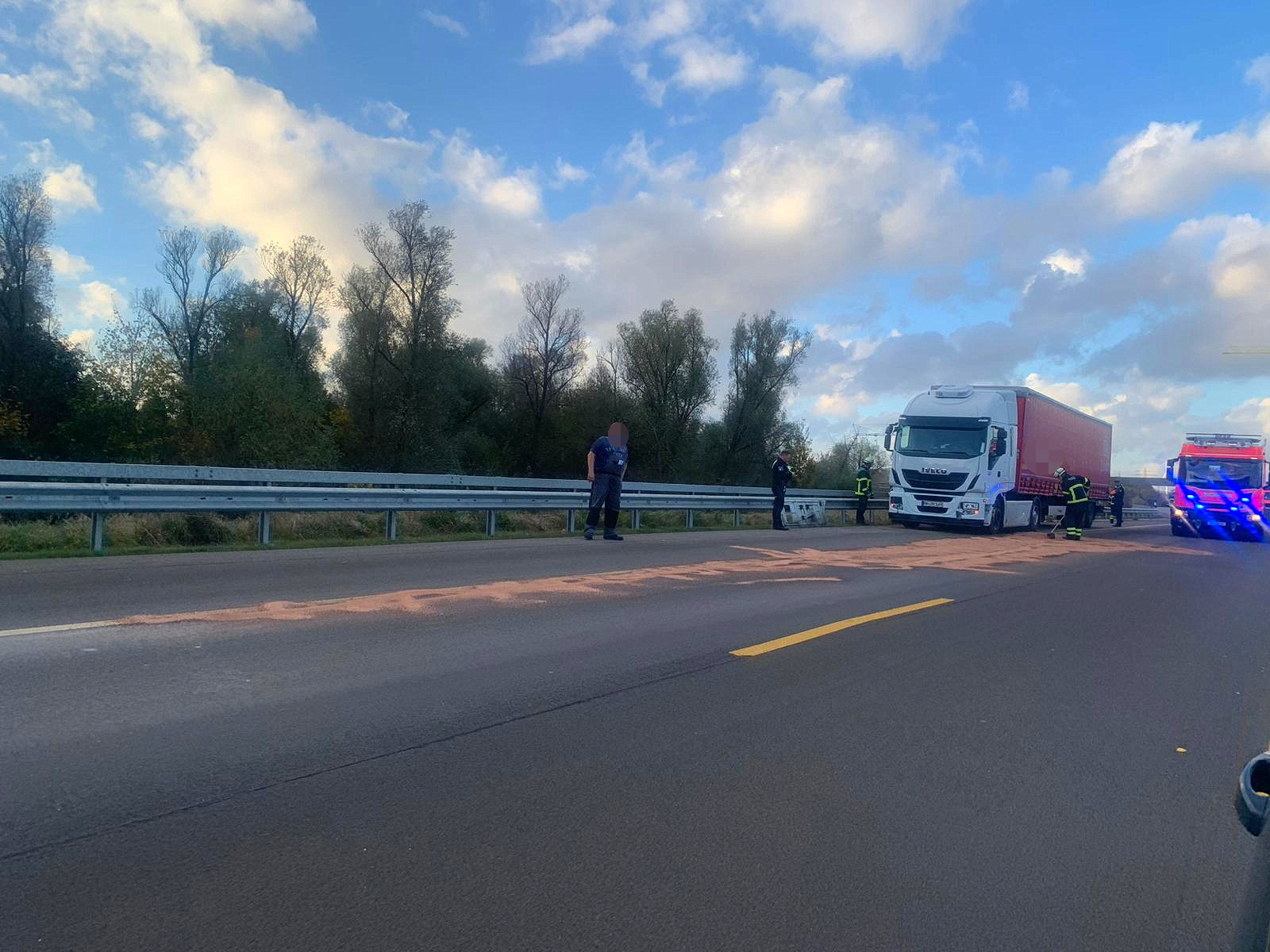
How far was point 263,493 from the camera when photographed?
13.0m

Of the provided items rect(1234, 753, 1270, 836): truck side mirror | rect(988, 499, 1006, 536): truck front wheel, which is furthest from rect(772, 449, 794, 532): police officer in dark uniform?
rect(1234, 753, 1270, 836): truck side mirror

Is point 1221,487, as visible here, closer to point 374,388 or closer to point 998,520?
point 998,520

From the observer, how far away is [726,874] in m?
3.44

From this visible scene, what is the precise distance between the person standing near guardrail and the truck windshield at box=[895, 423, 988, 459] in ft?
37.8

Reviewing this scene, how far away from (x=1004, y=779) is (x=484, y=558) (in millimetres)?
8556

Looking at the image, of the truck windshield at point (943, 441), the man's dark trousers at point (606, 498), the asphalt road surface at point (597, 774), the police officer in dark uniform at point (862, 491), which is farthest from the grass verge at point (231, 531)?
the police officer in dark uniform at point (862, 491)

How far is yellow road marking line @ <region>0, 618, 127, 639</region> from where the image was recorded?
6.57 m

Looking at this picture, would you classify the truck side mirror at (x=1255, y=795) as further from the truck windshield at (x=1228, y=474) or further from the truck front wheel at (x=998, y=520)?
the truck windshield at (x=1228, y=474)

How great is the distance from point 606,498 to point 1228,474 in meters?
22.9

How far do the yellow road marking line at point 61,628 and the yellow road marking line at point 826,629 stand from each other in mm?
4753

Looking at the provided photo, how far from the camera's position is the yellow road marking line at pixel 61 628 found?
21.6 ft

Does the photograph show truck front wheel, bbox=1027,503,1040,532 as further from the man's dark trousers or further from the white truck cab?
the man's dark trousers

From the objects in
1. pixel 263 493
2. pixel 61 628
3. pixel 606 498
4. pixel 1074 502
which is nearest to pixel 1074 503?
pixel 1074 502

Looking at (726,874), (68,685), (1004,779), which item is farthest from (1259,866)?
(68,685)
